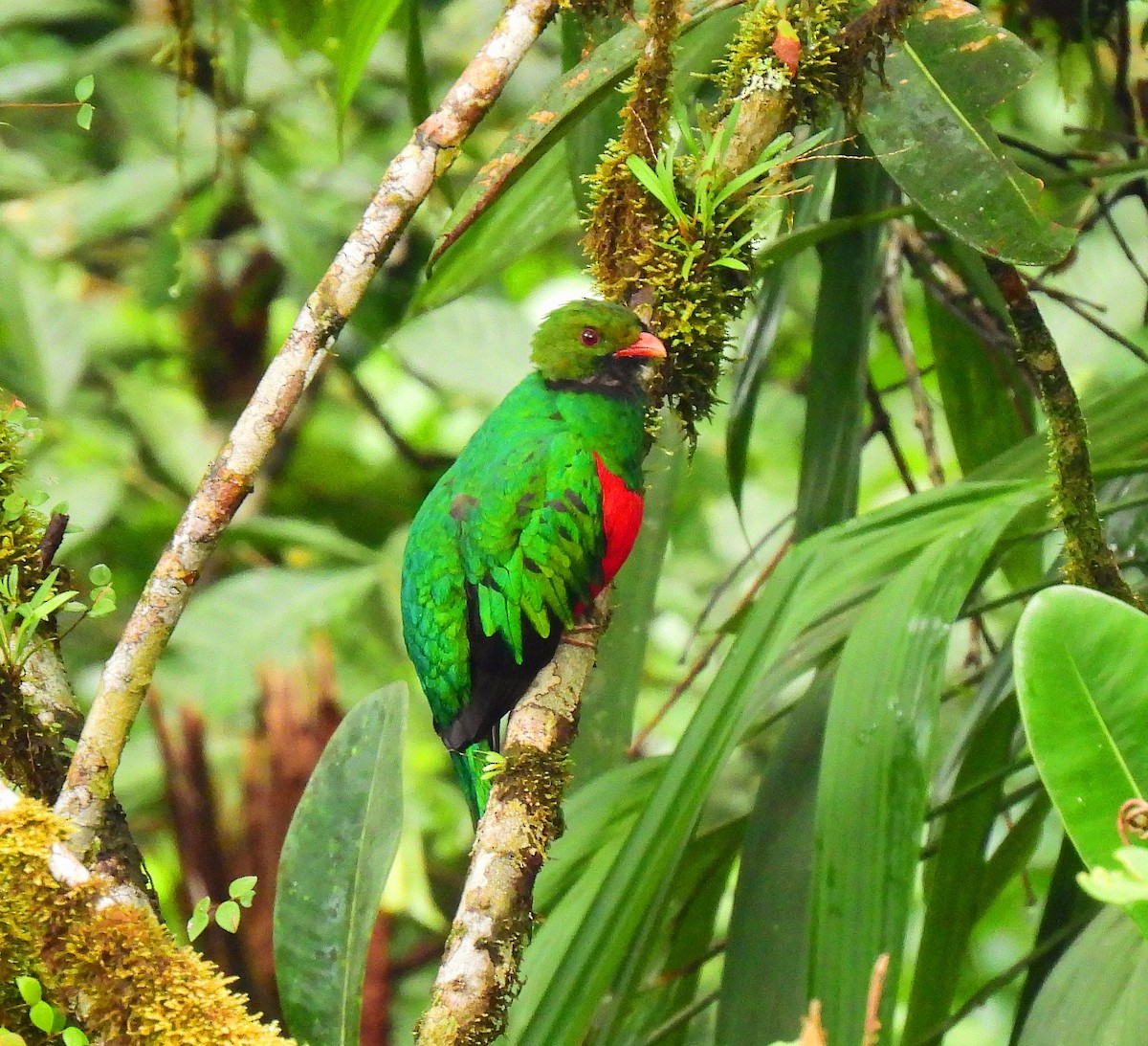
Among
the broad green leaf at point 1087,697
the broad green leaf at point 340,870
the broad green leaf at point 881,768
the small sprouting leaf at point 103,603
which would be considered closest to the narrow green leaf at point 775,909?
the broad green leaf at point 881,768

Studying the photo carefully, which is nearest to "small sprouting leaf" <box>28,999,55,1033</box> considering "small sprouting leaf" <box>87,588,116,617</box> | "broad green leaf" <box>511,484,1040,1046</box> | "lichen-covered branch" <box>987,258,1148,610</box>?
"small sprouting leaf" <box>87,588,116,617</box>

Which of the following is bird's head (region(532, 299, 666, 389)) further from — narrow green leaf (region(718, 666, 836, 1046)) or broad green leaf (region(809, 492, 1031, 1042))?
narrow green leaf (region(718, 666, 836, 1046))

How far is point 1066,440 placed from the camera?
205 cm

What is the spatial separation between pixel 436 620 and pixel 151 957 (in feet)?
4.22

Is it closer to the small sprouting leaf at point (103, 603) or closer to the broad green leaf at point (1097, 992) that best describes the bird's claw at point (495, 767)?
the small sprouting leaf at point (103, 603)

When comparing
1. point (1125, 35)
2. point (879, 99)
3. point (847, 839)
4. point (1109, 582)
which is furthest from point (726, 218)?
point (1125, 35)

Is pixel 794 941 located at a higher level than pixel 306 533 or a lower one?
lower

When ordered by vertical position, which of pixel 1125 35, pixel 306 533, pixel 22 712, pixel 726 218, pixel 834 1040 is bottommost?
pixel 834 1040

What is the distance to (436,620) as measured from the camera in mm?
2695

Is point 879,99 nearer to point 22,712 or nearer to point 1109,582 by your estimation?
point 1109,582

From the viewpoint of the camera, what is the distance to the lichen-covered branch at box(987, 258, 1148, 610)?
2.02 meters

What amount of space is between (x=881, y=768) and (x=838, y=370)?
991mm

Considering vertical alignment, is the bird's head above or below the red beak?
above

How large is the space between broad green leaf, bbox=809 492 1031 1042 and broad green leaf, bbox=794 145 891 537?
0.49 metres
